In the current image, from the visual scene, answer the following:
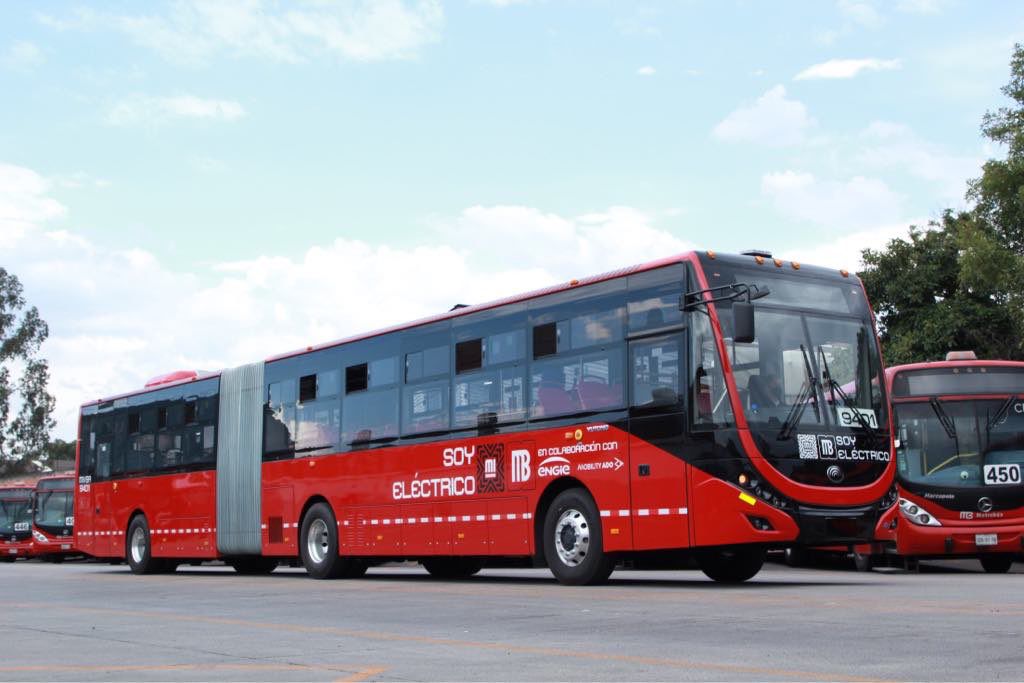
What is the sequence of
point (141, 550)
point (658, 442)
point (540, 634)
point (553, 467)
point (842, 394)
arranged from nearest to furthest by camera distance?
point (540, 634) → point (658, 442) → point (842, 394) → point (553, 467) → point (141, 550)

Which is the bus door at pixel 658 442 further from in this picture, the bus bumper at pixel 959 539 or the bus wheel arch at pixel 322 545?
the bus wheel arch at pixel 322 545

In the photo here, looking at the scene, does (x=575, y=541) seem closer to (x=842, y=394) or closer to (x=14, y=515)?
(x=842, y=394)

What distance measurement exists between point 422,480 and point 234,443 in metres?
6.19

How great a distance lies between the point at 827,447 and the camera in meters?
14.7

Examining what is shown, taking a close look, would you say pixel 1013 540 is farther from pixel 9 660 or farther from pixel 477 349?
pixel 9 660

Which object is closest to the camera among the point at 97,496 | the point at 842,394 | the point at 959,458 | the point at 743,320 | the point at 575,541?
the point at 743,320

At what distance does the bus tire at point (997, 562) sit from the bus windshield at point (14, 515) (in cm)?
3484

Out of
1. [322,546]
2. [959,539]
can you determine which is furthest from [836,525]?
[322,546]

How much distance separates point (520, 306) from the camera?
17.1 meters

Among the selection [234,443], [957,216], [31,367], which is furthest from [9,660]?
[31,367]

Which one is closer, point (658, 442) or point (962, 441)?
point (658, 442)

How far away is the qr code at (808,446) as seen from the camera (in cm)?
1442

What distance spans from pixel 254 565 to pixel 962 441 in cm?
1271

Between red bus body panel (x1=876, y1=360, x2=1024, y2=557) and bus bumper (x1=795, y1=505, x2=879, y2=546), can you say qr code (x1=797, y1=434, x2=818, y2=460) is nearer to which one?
bus bumper (x1=795, y1=505, x2=879, y2=546)
